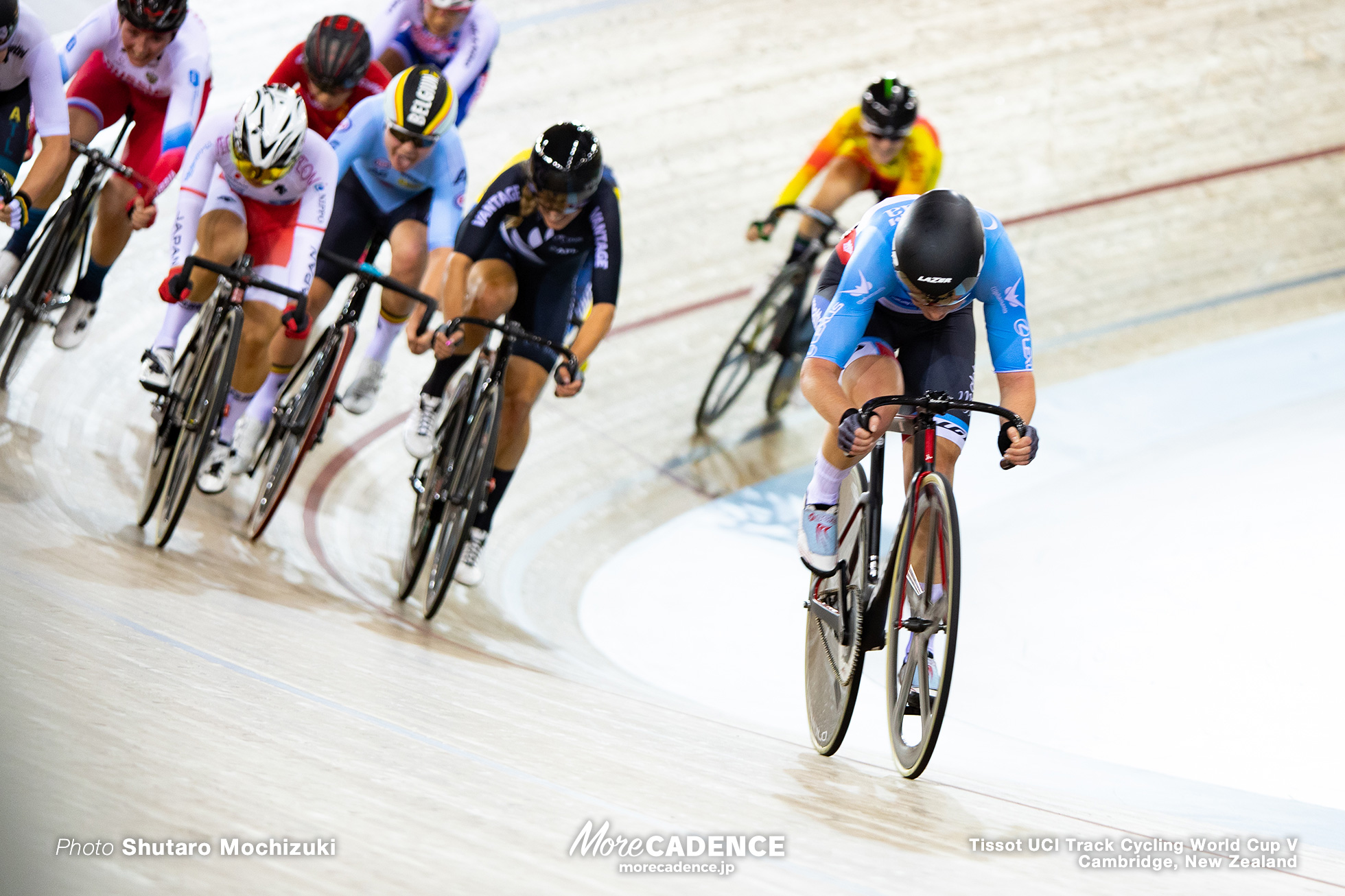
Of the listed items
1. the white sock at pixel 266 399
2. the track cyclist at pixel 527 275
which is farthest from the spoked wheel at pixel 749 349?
the white sock at pixel 266 399

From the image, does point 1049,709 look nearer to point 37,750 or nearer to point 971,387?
point 971,387

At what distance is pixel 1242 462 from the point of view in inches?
202

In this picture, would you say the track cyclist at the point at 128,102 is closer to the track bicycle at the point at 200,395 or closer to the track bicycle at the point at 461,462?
the track bicycle at the point at 200,395

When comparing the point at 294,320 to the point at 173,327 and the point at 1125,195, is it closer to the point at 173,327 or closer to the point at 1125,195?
the point at 173,327

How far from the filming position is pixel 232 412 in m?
4.30

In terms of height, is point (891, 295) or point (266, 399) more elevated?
point (891, 295)

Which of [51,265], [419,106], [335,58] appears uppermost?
[335,58]

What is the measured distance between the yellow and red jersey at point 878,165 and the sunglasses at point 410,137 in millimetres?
1679

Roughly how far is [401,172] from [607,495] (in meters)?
1.72

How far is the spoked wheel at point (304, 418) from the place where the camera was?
4.19 m

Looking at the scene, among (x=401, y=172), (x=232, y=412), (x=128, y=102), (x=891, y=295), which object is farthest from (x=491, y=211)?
(x=891, y=295)

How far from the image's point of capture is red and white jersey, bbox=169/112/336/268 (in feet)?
12.6

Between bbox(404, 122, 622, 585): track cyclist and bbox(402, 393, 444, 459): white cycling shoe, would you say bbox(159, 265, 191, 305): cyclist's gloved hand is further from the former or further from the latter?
bbox(402, 393, 444, 459): white cycling shoe

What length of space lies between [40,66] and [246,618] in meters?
2.02
